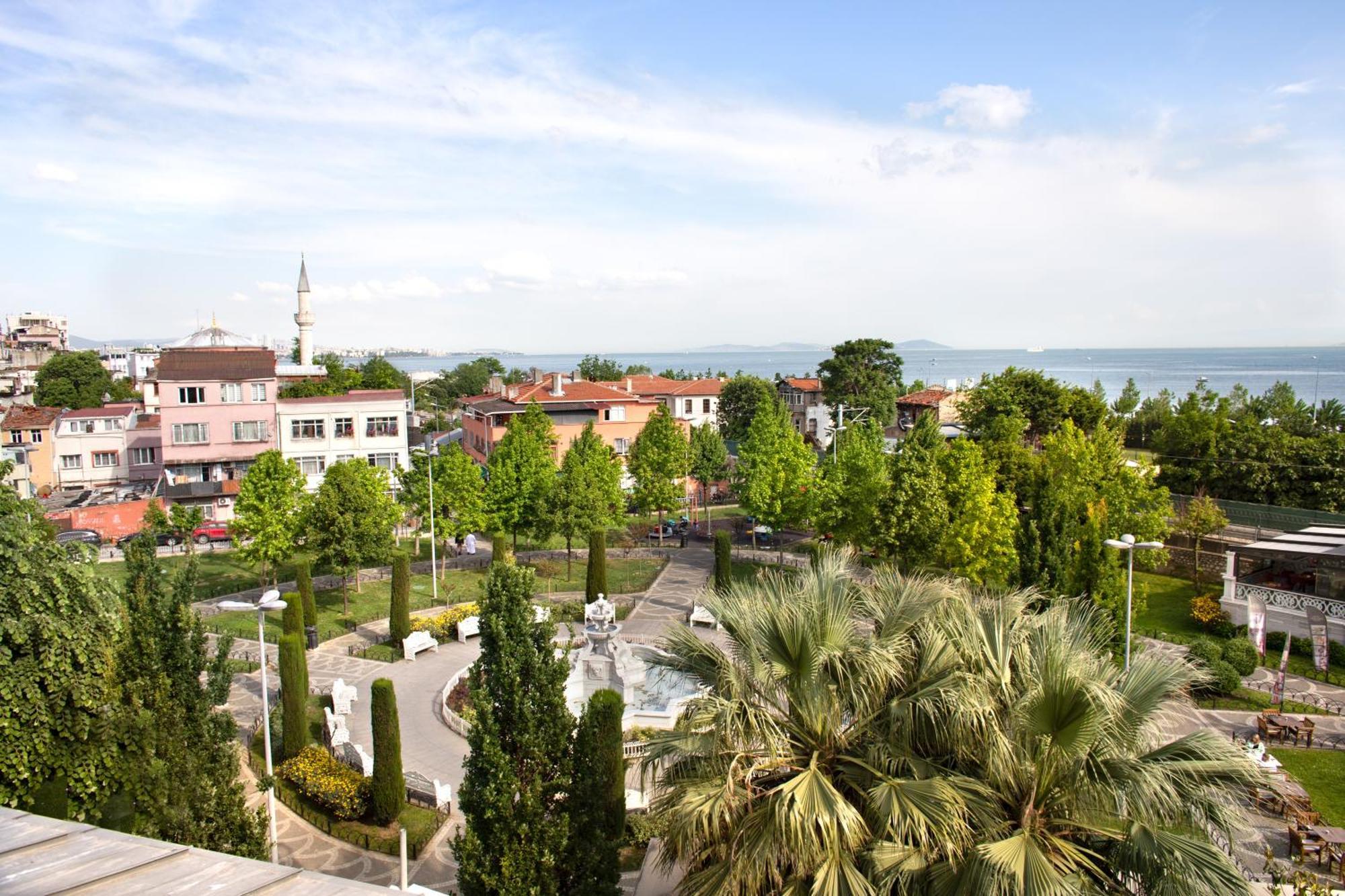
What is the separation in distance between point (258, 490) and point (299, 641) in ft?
42.8

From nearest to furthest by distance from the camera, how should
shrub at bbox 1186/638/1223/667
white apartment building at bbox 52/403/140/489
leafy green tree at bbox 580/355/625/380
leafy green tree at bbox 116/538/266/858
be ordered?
leafy green tree at bbox 116/538/266/858 → shrub at bbox 1186/638/1223/667 → white apartment building at bbox 52/403/140/489 → leafy green tree at bbox 580/355/625/380

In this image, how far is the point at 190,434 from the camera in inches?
1745

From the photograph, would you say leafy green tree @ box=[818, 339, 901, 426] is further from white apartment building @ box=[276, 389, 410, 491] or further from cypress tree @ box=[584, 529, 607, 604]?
cypress tree @ box=[584, 529, 607, 604]

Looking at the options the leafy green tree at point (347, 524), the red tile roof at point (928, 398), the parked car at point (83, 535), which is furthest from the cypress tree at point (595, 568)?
the red tile roof at point (928, 398)

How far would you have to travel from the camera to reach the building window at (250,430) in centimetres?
4503

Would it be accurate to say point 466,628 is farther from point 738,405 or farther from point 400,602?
point 738,405

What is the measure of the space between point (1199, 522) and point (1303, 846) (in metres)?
20.0

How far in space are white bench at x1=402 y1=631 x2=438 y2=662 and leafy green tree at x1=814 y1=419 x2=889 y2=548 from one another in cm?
1523

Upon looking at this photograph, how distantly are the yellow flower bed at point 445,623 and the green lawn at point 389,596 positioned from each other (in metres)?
1.73

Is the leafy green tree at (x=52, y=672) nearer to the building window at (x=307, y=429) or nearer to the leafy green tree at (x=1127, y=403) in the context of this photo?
the building window at (x=307, y=429)

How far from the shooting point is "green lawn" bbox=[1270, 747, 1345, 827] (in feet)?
55.7

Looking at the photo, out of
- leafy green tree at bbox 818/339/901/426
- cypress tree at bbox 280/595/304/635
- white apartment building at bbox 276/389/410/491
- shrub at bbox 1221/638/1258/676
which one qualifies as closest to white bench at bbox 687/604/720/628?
cypress tree at bbox 280/595/304/635

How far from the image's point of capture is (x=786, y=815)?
28.4 ft

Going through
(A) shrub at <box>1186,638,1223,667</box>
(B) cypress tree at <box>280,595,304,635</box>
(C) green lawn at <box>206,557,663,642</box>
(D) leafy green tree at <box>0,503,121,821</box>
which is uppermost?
(D) leafy green tree at <box>0,503,121,821</box>
